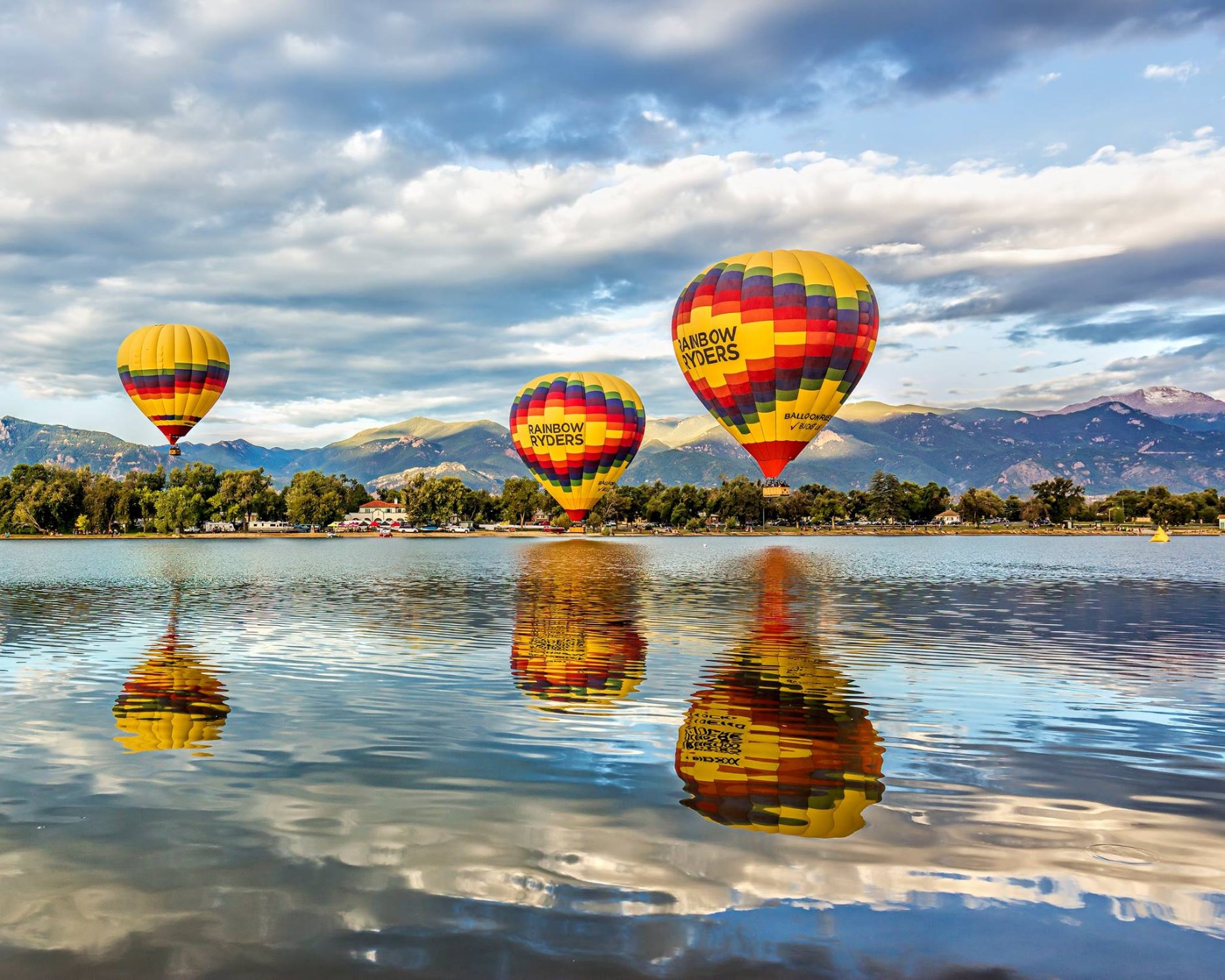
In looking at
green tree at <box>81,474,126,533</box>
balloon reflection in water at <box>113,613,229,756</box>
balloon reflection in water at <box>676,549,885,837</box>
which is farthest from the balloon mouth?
green tree at <box>81,474,126,533</box>

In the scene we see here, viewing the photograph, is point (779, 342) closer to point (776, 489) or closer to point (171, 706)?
point (776, 489)

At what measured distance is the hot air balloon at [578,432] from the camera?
111m

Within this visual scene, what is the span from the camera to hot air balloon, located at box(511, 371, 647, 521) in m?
111

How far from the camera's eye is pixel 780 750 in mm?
14164

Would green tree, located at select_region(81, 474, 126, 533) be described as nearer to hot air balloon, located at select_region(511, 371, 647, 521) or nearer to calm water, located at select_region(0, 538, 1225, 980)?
hot air balloon, located at select_region(511, 371, 647, 521)

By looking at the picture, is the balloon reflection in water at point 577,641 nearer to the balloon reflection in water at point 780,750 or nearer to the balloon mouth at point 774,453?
the balloon reflection in water at point 780,750

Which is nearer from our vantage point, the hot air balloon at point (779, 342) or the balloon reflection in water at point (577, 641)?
the balloon reflection in water at point (577, 641)

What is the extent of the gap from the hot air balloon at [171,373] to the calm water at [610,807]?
297ft

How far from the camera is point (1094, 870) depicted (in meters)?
9.13

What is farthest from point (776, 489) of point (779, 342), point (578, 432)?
point (578, 432)

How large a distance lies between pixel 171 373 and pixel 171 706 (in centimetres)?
10355

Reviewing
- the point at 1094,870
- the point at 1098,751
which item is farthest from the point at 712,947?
the point at 1098,751

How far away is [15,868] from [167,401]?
11399 centimetres

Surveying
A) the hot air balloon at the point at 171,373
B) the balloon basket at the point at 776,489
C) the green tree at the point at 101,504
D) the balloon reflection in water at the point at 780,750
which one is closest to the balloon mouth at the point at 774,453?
the balloon basket at the point at 776,489
